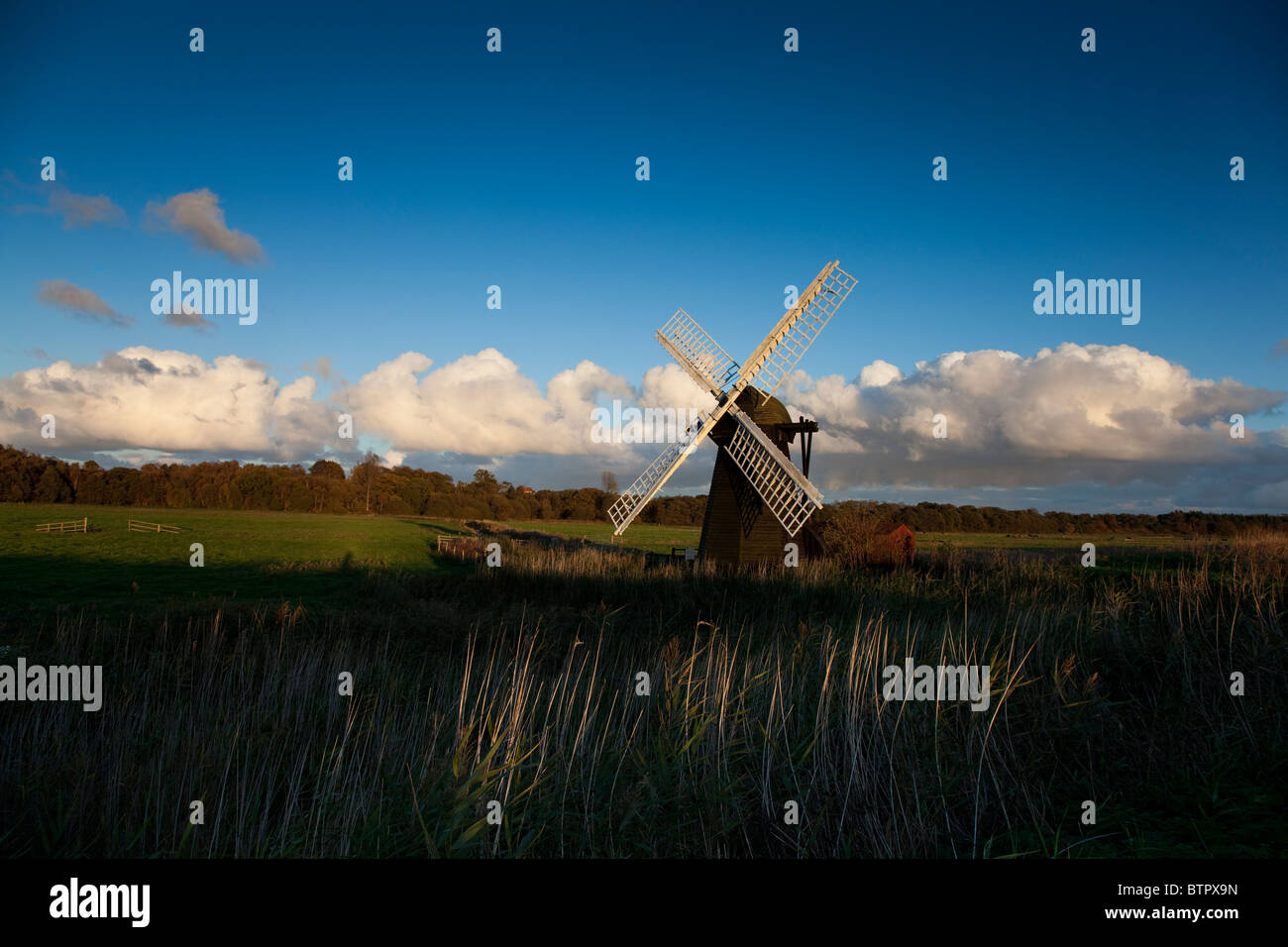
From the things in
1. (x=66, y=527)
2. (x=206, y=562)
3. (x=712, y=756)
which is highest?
(x=712, y=756)

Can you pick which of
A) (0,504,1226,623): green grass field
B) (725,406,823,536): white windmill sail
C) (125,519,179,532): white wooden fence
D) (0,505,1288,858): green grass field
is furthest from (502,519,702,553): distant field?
(0,505,1288,858): green grass field

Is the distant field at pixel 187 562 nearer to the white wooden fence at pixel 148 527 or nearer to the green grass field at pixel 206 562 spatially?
the green grass field at pixel 206 562

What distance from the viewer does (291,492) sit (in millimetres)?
86938

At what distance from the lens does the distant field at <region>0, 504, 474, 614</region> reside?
18734 mm

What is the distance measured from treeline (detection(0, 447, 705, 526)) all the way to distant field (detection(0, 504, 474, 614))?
115 feet

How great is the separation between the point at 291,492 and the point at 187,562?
6439 cm

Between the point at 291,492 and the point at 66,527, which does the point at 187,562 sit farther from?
the point at 291,492

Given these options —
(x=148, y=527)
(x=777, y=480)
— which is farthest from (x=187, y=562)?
(x=777, y=480)

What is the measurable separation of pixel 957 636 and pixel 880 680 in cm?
213

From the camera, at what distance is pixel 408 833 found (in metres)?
3.77

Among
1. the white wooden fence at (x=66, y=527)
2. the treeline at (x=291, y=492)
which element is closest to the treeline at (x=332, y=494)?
the treeline at (x=291, y=492)

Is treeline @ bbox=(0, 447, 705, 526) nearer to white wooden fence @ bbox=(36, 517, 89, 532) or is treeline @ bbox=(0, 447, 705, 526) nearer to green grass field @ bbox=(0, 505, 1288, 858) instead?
white wooden fence @ bbox=(36, 517, 89, 532)

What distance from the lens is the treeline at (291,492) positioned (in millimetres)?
80688

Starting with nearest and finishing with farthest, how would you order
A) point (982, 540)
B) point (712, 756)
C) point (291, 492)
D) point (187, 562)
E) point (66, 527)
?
point (712, 756)
point (187, 562)
point (66, 527)
point (982, 540)
point (291, 492)
